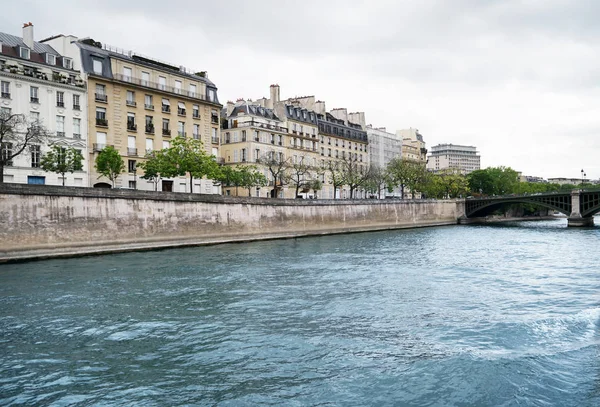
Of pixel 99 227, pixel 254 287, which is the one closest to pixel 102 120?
pixel 99 227

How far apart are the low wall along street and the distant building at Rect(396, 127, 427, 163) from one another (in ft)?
185

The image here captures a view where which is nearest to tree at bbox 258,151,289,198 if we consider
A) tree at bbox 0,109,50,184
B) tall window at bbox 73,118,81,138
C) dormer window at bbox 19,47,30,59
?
tall window at bbox 73,118,81,138

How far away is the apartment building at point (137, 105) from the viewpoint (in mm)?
42562

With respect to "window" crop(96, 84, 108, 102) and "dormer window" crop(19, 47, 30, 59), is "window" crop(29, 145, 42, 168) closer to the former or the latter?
"window" crop(96, 84, 108, 102)

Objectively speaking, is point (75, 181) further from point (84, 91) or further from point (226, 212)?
point (226, 212)

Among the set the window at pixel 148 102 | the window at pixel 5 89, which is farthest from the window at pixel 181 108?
the window at pixel 5 89

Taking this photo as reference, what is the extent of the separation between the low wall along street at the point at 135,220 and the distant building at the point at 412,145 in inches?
2224

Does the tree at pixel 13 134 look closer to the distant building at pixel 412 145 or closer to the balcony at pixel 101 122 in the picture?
the balcony at pixel 101 122

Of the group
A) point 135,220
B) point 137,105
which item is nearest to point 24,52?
point 137,105

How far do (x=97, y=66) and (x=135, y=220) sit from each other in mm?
16814

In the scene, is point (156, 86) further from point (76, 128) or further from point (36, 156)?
point (36, 156)

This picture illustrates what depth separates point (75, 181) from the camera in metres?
41.2

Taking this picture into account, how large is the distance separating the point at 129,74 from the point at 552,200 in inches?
2087

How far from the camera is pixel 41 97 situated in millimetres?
38875
